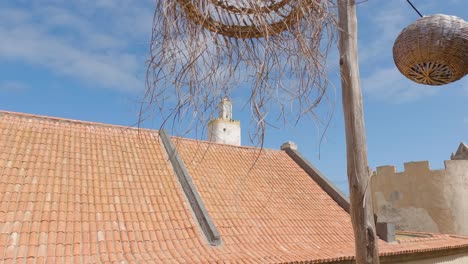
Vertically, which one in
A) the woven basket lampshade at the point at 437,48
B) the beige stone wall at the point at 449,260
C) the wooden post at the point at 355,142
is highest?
the woven basket lampshade at the point at 437,48

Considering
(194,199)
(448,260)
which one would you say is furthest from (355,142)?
(448,260)

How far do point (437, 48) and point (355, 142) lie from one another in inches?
54.5

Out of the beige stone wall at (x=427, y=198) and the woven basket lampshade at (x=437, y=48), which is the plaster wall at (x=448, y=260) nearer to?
the beige stone wall at (x=427, y=198)

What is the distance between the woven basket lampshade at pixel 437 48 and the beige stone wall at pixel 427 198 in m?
12.8

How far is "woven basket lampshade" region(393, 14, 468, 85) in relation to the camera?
3.12m

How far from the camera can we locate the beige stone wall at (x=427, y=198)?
1438cm

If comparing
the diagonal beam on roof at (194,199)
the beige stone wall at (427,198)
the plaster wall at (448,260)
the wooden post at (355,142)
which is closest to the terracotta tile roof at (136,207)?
the diagonal beam on roof at (194,199)

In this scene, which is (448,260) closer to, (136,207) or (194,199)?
(194,199)

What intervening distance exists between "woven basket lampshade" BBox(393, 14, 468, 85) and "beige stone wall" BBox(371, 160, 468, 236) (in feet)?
42.1

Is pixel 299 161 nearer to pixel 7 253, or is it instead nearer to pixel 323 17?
pixel 7 253

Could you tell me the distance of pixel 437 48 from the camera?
314cm

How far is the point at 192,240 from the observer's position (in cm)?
748

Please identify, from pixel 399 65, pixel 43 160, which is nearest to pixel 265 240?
pixel 43 160

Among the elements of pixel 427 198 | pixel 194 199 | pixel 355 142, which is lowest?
pixel 355 142
